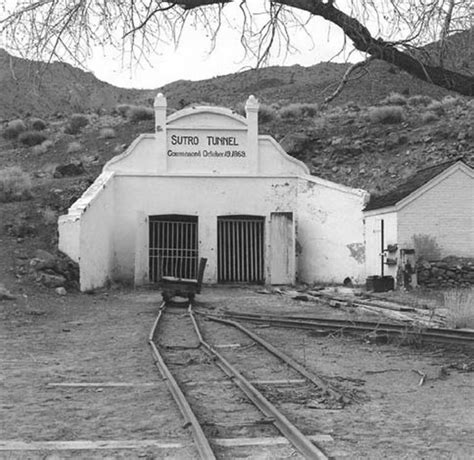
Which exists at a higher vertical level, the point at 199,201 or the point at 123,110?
the point at 123,110

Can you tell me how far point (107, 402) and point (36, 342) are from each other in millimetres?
5193

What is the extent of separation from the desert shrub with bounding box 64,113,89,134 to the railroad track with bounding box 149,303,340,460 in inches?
1375

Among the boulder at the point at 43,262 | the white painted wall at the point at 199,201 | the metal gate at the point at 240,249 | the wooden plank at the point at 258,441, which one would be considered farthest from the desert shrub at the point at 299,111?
the wooden plank at the point at 258,441

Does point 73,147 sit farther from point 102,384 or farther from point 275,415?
point 275,415

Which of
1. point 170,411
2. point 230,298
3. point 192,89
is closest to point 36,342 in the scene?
point 170,411

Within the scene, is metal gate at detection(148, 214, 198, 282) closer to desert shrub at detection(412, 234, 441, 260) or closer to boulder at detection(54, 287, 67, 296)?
boulder at detection(54, 287, 67, 296)

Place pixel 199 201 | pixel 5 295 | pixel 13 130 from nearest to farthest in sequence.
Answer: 1. pixel 5 295
2. pixel 199 201
3. pixel 13 130

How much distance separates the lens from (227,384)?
844 cm

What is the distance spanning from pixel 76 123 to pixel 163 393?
137 feet

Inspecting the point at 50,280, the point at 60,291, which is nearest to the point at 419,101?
the point at 50,280

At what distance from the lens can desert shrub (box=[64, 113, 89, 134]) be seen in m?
46.8

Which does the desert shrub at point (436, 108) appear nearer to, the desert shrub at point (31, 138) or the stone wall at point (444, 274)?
the stone wall at point (444, 274)

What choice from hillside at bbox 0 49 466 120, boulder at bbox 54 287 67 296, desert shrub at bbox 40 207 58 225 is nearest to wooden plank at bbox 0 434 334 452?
boulder at bbox 54 287 67 296

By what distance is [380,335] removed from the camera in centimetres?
1216
